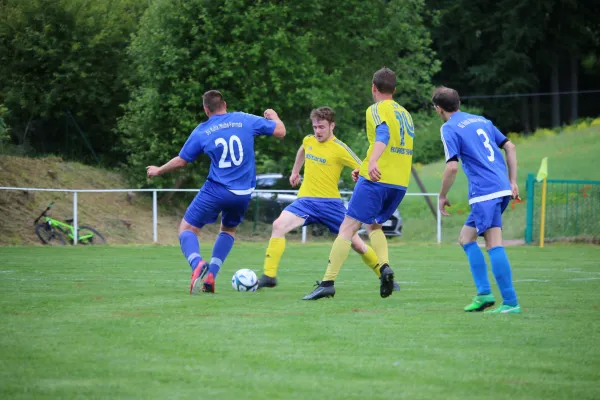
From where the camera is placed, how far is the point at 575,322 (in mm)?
7336

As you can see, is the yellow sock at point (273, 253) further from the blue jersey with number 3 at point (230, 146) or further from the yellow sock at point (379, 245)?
the yellow sock at point (379, 245)

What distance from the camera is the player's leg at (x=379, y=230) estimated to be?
355 inches

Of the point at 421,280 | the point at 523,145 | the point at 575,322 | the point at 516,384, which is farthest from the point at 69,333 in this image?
the point at 523,145

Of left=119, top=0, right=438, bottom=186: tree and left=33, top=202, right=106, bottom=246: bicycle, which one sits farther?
left=119, top=0, right=438, bottom=186: tree

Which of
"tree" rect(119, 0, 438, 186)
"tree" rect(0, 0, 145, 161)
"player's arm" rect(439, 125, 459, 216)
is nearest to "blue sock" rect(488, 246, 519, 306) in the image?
"player's arm" rect(439, 125, 459, 216)

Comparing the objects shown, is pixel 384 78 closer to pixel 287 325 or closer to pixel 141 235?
pixel 287 325

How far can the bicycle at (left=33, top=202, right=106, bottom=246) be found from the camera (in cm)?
2116

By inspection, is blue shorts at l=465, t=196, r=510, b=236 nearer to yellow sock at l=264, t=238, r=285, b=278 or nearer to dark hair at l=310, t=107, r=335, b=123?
yellow sock at l=264, t=238, r=285, b=278

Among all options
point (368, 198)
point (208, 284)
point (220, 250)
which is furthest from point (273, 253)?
point (368, 198)

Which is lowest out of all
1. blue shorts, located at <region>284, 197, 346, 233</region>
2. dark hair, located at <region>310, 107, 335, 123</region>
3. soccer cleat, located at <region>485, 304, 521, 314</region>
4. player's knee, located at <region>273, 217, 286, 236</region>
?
soccer cleat, located at <region>485, 304, 521, 314</region>

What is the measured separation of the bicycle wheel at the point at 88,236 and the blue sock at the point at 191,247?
1186cm

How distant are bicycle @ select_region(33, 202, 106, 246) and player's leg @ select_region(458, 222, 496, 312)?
14.5 m

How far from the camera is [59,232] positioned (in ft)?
70.8

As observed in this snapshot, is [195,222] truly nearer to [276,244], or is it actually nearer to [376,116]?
[276,244]
